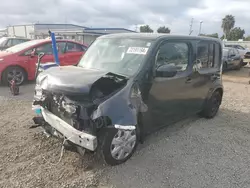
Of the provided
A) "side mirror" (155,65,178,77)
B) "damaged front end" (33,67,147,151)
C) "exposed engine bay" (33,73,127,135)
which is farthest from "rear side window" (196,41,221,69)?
"exposed engine bay" (33,73,127,135)

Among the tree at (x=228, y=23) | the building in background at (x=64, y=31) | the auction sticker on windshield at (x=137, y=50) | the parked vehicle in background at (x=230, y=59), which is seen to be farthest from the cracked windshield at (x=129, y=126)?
the tree at (x=228, y=23)

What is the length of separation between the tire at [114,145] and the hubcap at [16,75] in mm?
5690

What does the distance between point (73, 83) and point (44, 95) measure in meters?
0.79

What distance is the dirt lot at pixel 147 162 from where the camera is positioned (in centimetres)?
286

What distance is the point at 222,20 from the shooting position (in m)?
74.9

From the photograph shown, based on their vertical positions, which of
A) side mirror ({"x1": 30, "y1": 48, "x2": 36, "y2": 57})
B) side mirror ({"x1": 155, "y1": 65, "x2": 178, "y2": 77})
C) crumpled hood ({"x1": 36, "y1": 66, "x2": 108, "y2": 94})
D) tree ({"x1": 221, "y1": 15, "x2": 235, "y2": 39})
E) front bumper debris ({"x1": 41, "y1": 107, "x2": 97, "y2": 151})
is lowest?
Answer: front bumper debris ({"x1": 41, "y1": 107, "x2": 97, "y2": 151})

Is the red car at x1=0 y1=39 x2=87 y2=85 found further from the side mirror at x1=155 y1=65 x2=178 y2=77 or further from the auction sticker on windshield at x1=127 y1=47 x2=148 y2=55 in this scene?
the side mirror at x1=155 y1=65 x2=178 y2=77

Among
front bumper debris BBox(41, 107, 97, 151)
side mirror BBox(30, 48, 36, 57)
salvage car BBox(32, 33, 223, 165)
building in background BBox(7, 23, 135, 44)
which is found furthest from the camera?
building in background BBox(7, 23, 135, 44)

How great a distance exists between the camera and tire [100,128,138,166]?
289 cm

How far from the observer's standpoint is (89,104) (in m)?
2.73

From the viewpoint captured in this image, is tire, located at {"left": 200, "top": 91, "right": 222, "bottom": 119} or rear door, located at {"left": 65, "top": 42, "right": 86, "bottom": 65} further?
rear door, located at {"left": 65, "top": 42, "right": 86, "bottom": 65}

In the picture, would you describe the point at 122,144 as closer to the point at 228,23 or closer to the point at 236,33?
the point at 236,33

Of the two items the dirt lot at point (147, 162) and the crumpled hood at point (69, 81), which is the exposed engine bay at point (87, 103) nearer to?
the crumpled hood at point (69, 81)

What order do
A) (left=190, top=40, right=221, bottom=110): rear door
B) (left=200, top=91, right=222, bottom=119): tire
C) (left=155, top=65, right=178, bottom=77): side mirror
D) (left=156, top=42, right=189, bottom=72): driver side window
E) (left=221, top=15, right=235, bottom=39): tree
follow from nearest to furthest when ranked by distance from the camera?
(left=155, top=65, right=178, bottom=77): side mirror → (left=156, top=42, right=189, bottom=72): driver side window → (left=190, top=40, right=221, bottom=110): rear door → (left=200, top=91, right=222, bottom=119): tire → (left=221, top=15, right=235, bottom=39): tree
